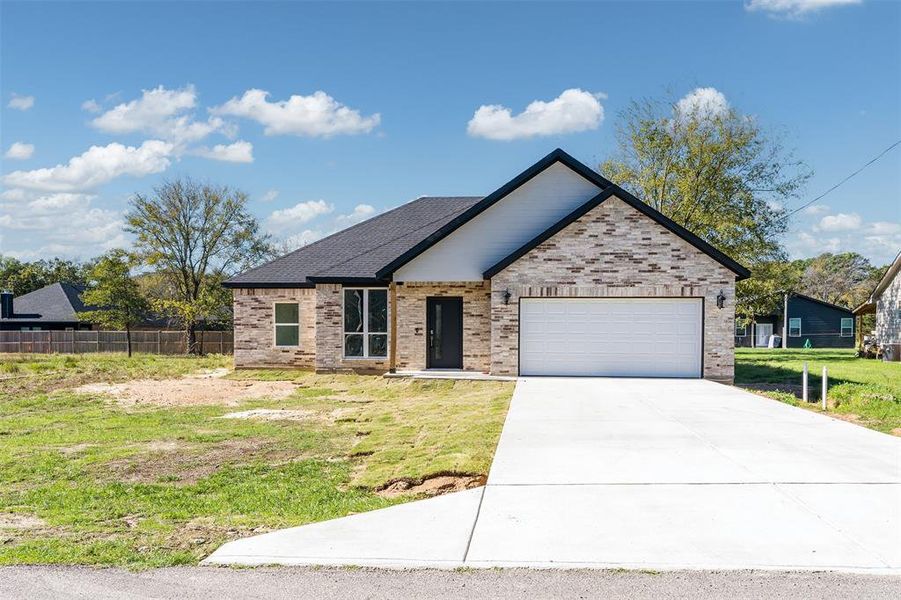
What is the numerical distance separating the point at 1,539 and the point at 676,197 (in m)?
30.7

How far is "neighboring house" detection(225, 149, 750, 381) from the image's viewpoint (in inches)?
707

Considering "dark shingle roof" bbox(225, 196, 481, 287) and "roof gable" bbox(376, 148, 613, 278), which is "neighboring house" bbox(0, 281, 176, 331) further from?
"roof gable" bbox(376, 148, 613, 278)

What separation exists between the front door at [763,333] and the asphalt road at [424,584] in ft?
171

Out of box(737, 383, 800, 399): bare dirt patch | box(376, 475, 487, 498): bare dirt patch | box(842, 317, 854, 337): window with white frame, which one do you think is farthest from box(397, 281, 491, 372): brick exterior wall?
box(842, 317, 854, 337): window with white frame

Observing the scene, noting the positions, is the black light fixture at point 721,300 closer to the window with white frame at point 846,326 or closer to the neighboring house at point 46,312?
the neighboring house at point 46,312

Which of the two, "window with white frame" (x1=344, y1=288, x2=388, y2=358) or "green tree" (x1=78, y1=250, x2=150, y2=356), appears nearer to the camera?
"window with white frame" (x1=344, y1=288, x2=388, y2=358)

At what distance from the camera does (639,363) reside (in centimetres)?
1822

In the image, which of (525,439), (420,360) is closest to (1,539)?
(525,439)

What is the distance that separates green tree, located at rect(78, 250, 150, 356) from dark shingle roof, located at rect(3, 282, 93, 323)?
22.2 feet

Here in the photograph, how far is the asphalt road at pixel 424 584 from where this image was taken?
4887 mm

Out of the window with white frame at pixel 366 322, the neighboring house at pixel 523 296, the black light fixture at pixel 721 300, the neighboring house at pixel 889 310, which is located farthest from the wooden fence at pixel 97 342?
the neighboring house at pixel 889 310

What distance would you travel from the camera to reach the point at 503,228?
1941 centimetres

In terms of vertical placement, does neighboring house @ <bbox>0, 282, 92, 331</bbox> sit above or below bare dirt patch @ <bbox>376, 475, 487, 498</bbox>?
above

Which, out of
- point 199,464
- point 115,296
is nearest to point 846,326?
point 115,296
